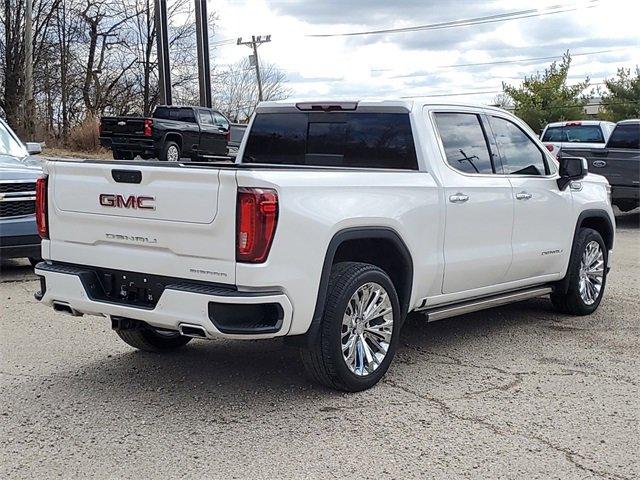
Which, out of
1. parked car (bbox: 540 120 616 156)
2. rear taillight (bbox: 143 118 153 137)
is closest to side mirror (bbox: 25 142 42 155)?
parked car (bbox: 540 120 616 156)

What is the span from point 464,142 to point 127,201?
274cm

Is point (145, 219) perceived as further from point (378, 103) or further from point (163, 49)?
point (163, 49)

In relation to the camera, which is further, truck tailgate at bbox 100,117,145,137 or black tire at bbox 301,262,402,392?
truck tailgate at bbox 100,117,145,137

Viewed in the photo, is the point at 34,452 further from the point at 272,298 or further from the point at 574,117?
the point at 574,117

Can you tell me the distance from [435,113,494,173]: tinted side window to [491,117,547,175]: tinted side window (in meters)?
0.24

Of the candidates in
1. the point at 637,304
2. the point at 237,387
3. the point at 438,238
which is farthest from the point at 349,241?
the point at 637,304

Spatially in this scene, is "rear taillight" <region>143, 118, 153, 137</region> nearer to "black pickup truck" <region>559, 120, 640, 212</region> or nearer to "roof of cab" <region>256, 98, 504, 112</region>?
"black pickup truck" <region>559, 120, 640, 212</region>

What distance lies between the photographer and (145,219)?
16.3 feet

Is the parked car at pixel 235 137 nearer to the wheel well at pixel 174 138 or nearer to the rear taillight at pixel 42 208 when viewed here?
the wheel well at pixel 174 138

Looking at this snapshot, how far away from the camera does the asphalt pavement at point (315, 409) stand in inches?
168

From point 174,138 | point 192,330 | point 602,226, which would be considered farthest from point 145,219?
point 174,138

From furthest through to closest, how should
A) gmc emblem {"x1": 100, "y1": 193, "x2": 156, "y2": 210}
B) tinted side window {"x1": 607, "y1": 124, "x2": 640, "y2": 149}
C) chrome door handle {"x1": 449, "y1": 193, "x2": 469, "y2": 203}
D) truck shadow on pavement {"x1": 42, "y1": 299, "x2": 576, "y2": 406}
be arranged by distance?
1. tinted side window {"x1": 607, "y1": 124, "x2": 640, "y2": 149}
2. chrome door handle {"x1": 449, "y1": 193, "x2": 469, "y2": 203}
3. truck shadow on pavement {"x1": 42, "y1": 299, "x2": 576, "y2": 406}
4. gmc emblem {"x1": 100, "y1": 193, "x2": 156, "y2": 210}

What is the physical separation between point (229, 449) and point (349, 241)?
1.59 meters

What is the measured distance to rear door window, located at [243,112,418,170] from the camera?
6148mm
